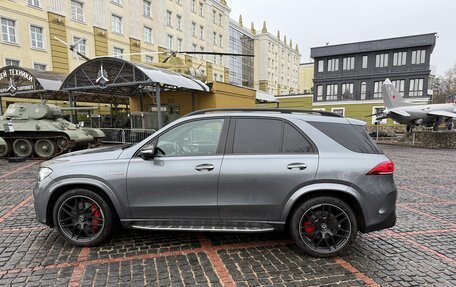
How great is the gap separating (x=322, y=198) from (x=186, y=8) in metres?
39.9

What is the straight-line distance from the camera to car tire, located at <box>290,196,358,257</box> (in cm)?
355

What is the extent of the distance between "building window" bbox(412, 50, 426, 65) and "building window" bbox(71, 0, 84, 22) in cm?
3618

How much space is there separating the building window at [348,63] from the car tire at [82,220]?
3971 centimetres

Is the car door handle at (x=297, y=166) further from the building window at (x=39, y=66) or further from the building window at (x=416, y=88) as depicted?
the building window at (x=416, y=88)

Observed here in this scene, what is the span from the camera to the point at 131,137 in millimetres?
16984

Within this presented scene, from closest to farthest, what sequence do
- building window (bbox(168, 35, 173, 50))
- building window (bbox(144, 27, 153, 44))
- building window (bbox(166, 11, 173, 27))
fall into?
1. building window (bbox(144, 27, 153, 44))
2. building window (bbox(166, 11, 173, 27))
3. building window (bbox(168, 35, 173, 50))

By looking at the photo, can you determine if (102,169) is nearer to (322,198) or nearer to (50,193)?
(50,193)

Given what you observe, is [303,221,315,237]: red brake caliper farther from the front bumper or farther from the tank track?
the tank track

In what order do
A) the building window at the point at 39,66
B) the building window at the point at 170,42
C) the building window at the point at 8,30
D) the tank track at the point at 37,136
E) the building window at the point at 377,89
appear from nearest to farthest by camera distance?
the tank track at the point at 37,136 → the building window at the point at 8,30 → the building window at the point at 39,66 → the building window at the point at 170,42 → the building window at the point at 377,89

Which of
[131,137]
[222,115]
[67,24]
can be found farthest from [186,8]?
[222,115]

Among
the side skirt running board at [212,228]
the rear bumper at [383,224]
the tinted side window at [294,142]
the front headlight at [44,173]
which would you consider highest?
the tinted side window at [294,142]

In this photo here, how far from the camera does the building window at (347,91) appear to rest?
37812mm

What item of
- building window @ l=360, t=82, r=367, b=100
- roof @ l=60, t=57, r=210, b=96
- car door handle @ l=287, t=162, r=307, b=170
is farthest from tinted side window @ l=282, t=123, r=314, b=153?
building window @ l=360, t=82, r=367, b=100

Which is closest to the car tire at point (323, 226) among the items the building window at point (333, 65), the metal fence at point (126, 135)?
the metal fence at point (126, 135)
